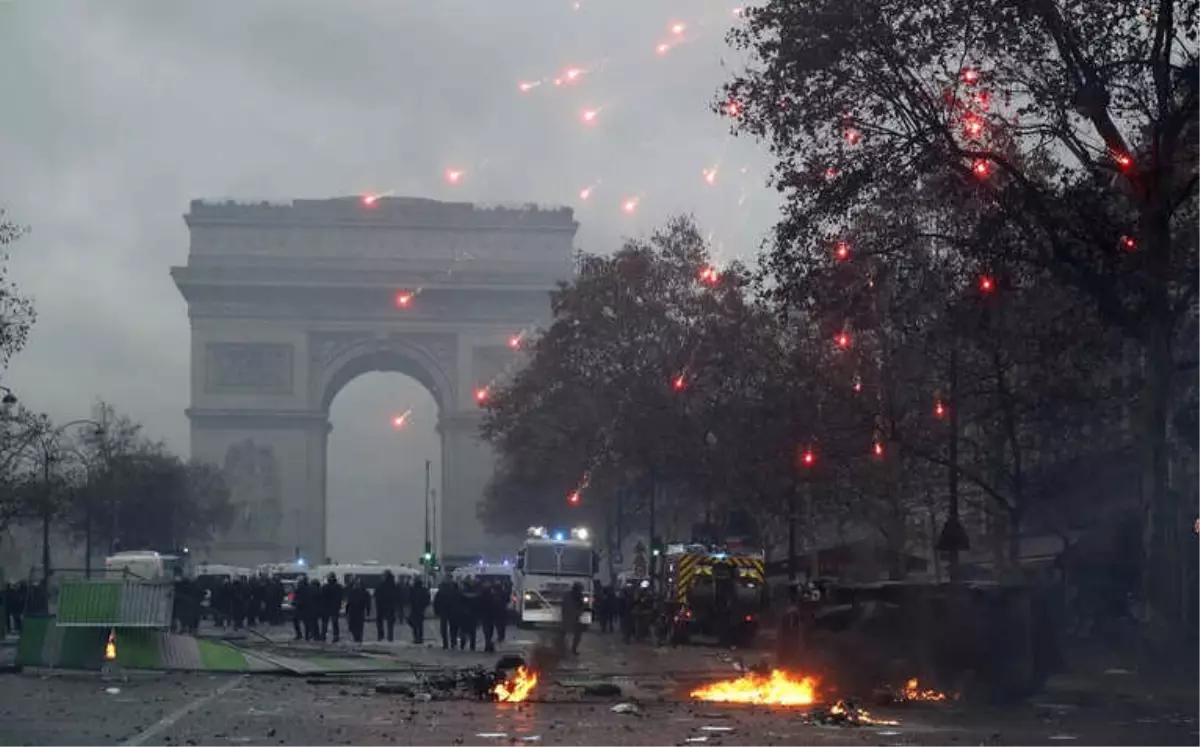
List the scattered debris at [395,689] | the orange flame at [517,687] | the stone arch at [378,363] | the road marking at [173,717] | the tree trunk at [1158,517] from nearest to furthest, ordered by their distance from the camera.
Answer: the road marking at [173,717], the orange flame at [517,687], the scattered debris at [395,689], the tree trunk at [1158,517], the stone arch at [378,363]

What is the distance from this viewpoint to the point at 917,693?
21.5 meters

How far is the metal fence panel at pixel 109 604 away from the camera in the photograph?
86.8 ft

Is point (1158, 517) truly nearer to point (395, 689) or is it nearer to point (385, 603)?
point (395, 689)

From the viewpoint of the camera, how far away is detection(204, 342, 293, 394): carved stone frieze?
320 feet

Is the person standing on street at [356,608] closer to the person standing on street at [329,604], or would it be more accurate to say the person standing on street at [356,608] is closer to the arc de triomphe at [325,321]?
the person standing on street at [329,604]

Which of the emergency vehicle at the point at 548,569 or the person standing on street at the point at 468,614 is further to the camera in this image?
the emergency vehicle at the point at 548,569

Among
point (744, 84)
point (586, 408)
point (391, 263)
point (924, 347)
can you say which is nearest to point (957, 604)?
point (744, 84)

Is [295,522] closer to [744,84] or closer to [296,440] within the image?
[296,440]

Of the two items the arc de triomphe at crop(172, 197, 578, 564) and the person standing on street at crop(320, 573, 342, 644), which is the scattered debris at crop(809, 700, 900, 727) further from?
the arc de triomphe at crop(172, 197, 578, 564)

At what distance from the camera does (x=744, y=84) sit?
2669 centimetres

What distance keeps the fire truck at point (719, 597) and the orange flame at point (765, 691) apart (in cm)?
1519

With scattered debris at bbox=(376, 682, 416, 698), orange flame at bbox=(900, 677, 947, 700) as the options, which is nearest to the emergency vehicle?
scattered debris at bbox=(376, 682, 416, 698)

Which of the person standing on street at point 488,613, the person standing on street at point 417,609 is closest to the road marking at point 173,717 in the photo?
the person standing on street at point 488,613

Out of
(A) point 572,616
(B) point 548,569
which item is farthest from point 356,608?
(B) point 548,569
